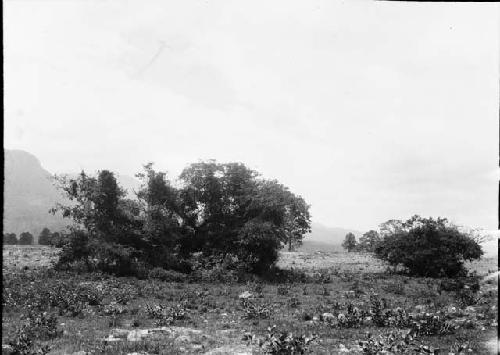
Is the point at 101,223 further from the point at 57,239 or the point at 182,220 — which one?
the point at 182,220

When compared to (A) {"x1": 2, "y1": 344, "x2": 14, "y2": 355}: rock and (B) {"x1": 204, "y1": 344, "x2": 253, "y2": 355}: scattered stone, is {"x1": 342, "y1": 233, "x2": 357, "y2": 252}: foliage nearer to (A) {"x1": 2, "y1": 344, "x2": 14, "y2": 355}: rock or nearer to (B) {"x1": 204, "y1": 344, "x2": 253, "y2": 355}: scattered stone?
(B) {"x1": 204, "y1": 344, "x2": 253, "y2": 355}: scattered stone

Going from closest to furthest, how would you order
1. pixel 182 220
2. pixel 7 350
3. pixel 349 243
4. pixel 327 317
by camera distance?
pixel 7 350
pixel 327 317
pixel 182 220
pixel 349 243

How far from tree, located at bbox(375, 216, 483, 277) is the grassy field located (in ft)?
24.1

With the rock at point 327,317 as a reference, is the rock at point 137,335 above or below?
above

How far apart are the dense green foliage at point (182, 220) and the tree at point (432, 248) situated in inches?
300

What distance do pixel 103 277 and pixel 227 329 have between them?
55.3 feet

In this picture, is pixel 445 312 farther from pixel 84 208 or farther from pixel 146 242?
pixel 84 208

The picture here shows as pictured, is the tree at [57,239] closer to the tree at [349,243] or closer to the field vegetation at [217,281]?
the field vegetation at [217,281]

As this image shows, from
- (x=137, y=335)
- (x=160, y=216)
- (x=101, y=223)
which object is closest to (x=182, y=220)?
(x=160, y=216)

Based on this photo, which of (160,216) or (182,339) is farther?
(160,216)

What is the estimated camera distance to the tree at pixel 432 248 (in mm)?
34594

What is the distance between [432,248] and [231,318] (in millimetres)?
23652

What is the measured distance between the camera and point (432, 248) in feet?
113

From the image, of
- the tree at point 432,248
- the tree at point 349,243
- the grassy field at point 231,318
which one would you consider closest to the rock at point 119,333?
the grassy field at point 231,318
